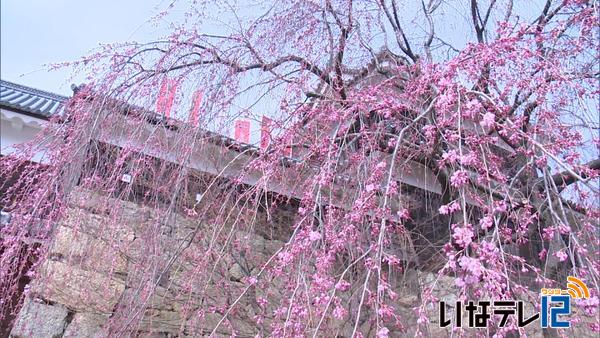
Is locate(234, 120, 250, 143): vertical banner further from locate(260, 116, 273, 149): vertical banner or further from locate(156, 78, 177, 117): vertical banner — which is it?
locate(156, 78, 177, 117): vertical banner

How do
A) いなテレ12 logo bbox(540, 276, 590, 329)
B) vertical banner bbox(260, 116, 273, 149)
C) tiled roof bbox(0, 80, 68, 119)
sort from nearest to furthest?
いなテレ12 logo bbox(540, 276, 590, 329) → vertical banner bbox(260, 116, 273, 149) → tiled roof bbox(0, 80, 68, 119)

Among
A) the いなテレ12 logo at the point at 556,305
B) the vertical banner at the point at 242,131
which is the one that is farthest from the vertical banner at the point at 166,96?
the いなテレ12 logo at the point at 556,305

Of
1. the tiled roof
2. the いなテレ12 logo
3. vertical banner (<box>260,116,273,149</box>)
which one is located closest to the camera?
the いなテレ12 logo

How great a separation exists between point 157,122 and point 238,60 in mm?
617

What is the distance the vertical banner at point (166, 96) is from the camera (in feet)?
Answer: 8.90

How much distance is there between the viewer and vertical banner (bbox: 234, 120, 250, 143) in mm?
2734

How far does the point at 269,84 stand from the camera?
283cm

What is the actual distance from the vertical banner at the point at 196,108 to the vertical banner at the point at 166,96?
17cm

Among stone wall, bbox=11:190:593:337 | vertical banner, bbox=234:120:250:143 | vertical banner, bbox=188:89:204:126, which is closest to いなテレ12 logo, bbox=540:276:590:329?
stone wall, bbox=11:190:593:337

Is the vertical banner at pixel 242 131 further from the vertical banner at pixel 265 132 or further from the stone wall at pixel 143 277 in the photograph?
the stone wall at pixel 143 277

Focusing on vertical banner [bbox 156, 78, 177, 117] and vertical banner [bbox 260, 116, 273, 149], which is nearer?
vertical banner [bbox 260, 116, 273, 149]

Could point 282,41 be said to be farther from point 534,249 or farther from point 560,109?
point 534,249

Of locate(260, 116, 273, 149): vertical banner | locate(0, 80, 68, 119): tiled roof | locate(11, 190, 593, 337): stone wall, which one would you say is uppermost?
locate(0, 80, 68, 119): tiled roof

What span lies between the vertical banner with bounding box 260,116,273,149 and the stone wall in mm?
499
